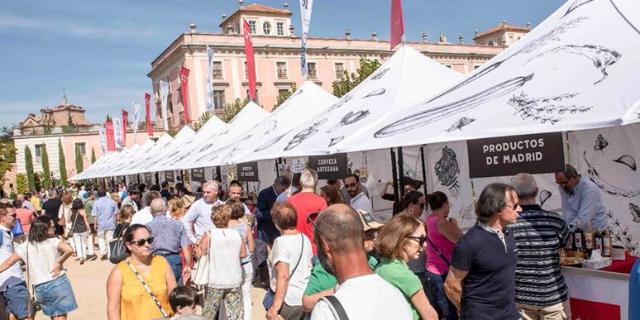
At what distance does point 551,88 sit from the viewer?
363cm

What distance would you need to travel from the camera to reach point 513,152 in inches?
198

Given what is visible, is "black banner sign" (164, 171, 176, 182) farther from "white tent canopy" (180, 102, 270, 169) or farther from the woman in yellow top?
the woman in yellow top

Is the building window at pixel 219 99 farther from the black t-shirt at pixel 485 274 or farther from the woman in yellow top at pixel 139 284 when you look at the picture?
the black t-shirt at pixel 485 274

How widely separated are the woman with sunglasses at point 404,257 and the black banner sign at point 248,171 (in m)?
7.61

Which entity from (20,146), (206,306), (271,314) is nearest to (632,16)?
(271,314)

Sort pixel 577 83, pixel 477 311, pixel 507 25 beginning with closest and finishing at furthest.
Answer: pixel 477 311, pixel 577 83, pixel 507 25

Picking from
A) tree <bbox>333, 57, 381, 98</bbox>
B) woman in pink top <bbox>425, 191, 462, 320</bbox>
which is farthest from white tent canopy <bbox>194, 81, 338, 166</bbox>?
tree <bbox>333, 57, 381, 98</bbox>

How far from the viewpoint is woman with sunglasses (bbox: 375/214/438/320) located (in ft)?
9.14

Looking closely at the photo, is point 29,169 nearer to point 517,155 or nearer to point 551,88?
point 517,155

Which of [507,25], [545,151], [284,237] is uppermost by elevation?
[507,25]

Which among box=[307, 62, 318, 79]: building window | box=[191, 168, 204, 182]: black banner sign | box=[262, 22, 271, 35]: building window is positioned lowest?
box=[191, 168, 204, 182]: black banner sign

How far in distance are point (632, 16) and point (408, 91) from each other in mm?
2687

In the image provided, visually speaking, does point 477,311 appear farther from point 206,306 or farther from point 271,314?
point 206,306

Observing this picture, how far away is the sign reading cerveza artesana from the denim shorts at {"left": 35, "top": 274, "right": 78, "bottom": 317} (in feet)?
14.3
